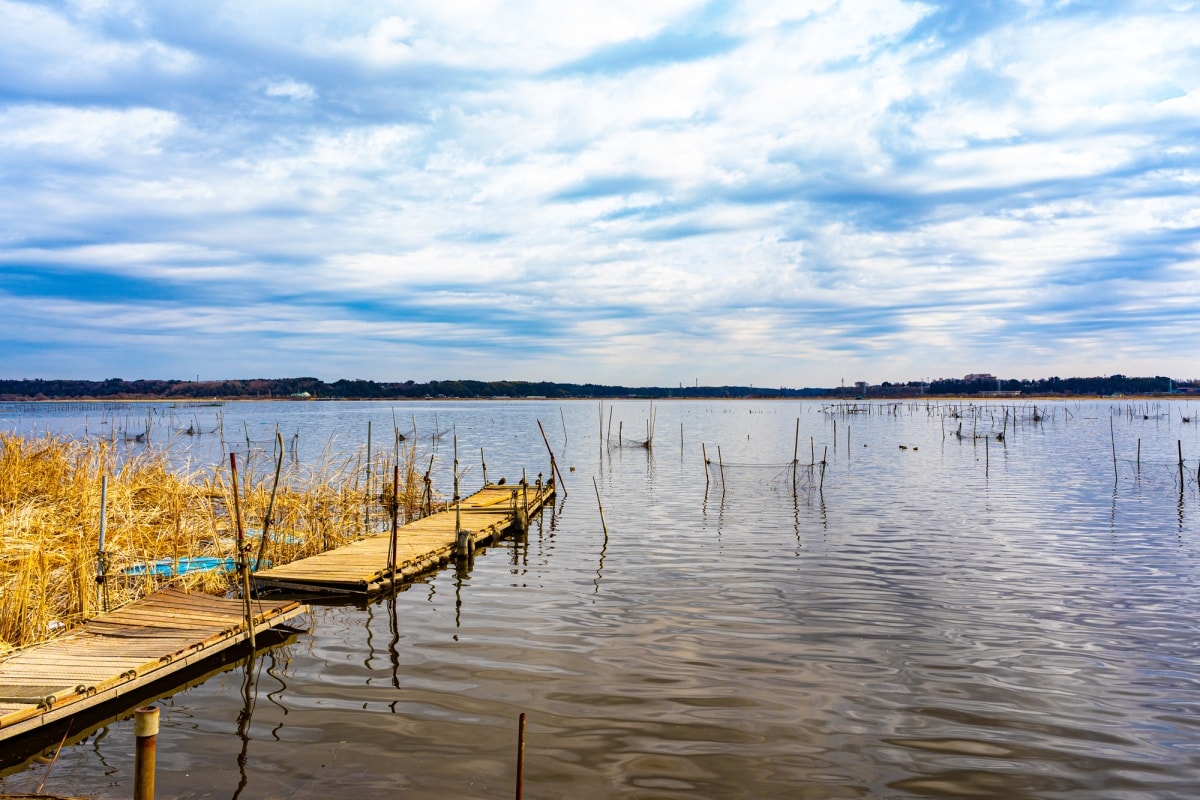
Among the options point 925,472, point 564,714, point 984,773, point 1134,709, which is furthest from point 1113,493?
point 564,714

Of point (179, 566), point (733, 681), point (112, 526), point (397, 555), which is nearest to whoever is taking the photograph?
point (733, 681)

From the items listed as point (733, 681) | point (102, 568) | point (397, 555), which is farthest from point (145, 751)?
point (397, 555)

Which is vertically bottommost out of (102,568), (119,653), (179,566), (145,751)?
(179,566)

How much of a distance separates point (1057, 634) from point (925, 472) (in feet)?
96.3

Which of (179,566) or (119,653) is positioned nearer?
(119,653)

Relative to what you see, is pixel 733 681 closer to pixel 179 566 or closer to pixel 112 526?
pixel 179 566

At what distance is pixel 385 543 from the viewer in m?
19.5

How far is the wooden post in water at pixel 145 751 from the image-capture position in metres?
5.39

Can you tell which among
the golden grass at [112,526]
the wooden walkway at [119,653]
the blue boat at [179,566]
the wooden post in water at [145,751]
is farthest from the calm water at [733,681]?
the blue boat at [179,566]

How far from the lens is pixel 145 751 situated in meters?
5.63

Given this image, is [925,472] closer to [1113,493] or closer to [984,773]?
[1113,493]

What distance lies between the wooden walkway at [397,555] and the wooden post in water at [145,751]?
9444mm

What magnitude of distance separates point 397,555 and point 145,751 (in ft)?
39.0

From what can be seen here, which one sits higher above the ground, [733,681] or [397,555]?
[397,555]
